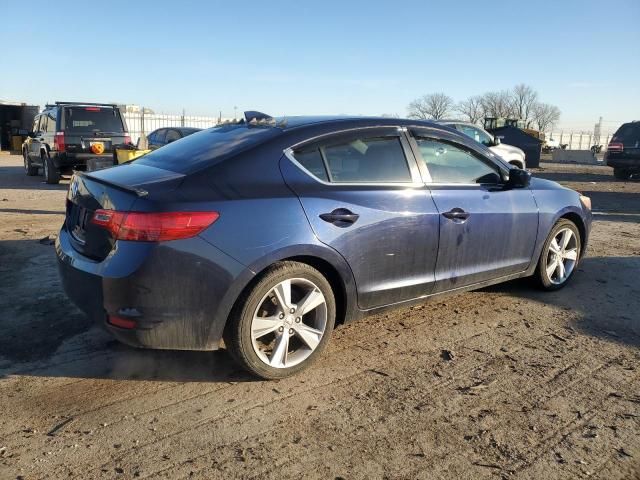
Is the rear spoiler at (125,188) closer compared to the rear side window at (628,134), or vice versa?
the rear spoiler at (125,188)

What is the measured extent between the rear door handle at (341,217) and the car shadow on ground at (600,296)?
7.05 feet

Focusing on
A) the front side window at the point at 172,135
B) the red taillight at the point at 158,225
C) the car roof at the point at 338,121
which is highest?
the front side window at the point at 172,135

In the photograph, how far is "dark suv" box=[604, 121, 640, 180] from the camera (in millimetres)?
17250

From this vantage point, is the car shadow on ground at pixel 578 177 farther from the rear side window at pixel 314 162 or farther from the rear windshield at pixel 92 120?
the rear side window at pixel 314 162

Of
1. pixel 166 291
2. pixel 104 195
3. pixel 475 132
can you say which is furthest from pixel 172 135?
pixel 166 291

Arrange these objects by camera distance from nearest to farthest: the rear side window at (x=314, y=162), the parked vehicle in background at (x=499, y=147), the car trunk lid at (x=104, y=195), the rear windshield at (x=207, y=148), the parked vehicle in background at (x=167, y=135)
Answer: the car trunk lid at (x=104, y=195) → the rear windshield at (x=207, y=148) → the rear side window at (x=314, y=162) → the parked vehicle in background at (x=499, y=147) → the parked vehicle in background at (x=167, y=135)

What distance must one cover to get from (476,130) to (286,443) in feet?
43.5

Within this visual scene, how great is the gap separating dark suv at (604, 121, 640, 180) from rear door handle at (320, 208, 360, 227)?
1718 cm

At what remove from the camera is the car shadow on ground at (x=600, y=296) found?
420 centimetres

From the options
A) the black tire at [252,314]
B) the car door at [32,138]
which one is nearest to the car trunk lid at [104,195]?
the black tire at [252,314]

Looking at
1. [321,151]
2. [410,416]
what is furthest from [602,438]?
[321,151]

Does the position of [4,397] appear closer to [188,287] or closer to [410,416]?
[188,287]

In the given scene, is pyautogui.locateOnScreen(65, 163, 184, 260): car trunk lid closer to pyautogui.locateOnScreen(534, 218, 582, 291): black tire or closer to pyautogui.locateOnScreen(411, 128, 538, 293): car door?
pyautogui.locateOnScreen(411, 128, 538, 293): car door

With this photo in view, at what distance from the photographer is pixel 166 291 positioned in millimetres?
2877
